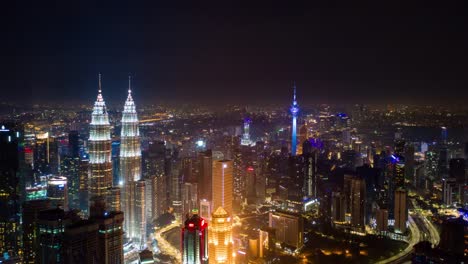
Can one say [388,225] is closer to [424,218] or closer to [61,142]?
[424,218]

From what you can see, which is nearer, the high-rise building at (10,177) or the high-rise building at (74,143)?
the high-rise building at (10,177)

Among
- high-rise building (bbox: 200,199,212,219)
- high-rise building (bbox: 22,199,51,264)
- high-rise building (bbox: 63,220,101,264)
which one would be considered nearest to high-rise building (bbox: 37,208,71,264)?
high-rise building (bbox: 63,220,101,264)

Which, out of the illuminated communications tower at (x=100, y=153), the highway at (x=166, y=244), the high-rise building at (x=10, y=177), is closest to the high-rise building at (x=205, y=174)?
the highway at (x=166, y=244)

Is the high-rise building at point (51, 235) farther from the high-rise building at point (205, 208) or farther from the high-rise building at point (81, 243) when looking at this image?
the high-rise building at point (205, 208)

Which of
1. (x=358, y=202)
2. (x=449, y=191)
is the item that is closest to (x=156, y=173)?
(x=358, y=202)

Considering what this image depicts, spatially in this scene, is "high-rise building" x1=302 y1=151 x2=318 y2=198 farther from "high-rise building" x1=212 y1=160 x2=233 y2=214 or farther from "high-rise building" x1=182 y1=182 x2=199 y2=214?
"high-rise building" x1=182 y1=182 x2=199 y2=214

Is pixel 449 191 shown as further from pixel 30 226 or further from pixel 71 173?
pixel 30 226
